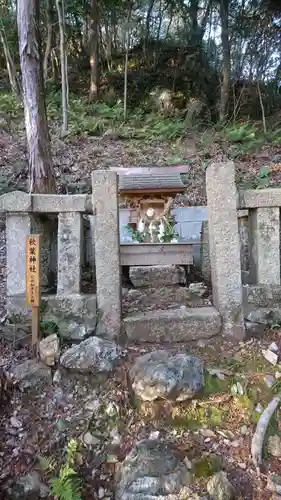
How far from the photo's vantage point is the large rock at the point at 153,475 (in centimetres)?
209

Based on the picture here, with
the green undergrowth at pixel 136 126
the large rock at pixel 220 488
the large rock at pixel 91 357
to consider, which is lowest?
the large rock at pixel 220 488

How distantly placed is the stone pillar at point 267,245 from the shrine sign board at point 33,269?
84.8 inches

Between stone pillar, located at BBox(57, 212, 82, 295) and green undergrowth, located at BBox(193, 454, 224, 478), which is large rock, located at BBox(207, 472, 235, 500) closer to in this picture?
green undergrowth, located at BBox(193, 454, 224, 478)

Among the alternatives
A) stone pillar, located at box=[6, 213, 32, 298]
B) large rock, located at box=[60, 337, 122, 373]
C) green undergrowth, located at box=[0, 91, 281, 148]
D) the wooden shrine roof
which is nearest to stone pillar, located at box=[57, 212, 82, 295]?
stone pillar, located at box=[6, 213, 32, 298]

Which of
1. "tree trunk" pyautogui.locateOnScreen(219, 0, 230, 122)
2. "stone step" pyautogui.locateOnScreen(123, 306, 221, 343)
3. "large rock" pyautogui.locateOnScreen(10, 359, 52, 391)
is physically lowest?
"large rock" pyautogui.locateOnScreen(10, 359, 52, 391)

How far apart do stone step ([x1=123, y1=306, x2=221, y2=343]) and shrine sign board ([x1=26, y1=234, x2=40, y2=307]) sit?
918mm

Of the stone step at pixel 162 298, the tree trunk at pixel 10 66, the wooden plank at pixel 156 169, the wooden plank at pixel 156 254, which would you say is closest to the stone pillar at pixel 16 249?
the stone step at pixel 162 298

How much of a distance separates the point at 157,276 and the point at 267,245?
203 centimetres

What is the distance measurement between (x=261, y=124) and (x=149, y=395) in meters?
13.6

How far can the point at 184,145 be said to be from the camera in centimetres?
1154

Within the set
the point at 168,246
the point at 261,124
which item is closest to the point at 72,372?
the point at 168,246

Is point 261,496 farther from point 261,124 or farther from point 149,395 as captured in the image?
point 261,124

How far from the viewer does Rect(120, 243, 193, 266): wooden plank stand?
5.48 m

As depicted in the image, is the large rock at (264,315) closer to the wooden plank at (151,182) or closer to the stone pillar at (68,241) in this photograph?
the stone pillar at (68,241)
